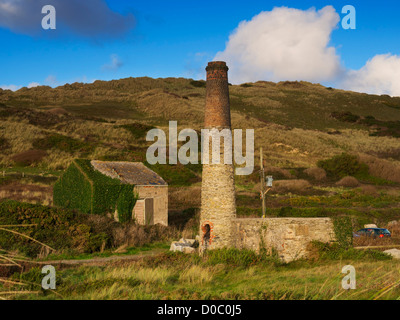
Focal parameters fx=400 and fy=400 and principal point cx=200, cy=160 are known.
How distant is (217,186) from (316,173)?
3375 cm

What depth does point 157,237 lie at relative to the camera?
77.0ft

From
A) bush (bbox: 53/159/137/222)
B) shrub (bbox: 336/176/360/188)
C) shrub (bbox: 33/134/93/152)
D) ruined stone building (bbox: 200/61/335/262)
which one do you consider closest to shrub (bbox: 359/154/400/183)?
shrub (bbox: 336/176/360/188)

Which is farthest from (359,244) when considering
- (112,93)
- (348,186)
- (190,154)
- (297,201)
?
(112,93)

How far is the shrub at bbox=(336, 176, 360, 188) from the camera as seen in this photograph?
45.3 meters

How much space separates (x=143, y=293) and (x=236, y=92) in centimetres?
11446

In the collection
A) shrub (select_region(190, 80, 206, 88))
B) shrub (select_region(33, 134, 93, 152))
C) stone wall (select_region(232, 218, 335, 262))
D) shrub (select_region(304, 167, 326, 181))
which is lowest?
stone wall (select_region(232, 218, 335, 262))

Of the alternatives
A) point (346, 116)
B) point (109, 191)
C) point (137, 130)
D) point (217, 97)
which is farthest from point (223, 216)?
point (346, 116)

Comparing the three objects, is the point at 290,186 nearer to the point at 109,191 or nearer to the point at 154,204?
the point at 154,204

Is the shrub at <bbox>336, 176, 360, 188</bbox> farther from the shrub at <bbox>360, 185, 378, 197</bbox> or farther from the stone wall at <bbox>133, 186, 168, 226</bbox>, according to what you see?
the stone wall at <bbox>133, 186, 168, 226</bbox>

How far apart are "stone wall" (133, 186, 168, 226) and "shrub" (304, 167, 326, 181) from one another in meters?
28.0

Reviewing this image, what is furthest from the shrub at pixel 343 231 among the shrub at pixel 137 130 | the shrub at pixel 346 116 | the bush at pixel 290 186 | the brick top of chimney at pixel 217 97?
the shrub at pixel 346 116

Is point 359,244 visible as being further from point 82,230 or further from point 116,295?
point 116,295

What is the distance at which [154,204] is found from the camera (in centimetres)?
2533

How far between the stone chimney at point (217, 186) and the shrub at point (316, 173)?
32147 millimetres
